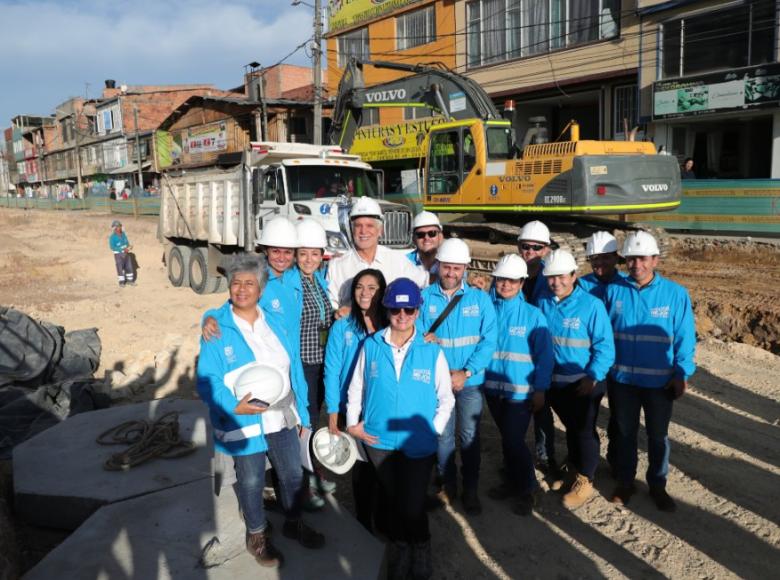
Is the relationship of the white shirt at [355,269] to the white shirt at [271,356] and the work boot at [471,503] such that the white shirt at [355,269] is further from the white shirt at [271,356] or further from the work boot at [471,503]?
the work boot at [471,503]

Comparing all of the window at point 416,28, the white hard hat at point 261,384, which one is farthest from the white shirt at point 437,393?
the window at point 416,28

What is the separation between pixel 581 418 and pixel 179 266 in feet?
39.8

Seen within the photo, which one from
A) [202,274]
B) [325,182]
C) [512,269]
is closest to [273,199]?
[325,182]

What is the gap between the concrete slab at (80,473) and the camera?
404 centimetres

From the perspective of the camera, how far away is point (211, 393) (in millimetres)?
3072

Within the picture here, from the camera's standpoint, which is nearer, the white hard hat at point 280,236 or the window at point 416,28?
the white hard hat at point 280,236

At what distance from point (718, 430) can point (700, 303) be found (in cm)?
508

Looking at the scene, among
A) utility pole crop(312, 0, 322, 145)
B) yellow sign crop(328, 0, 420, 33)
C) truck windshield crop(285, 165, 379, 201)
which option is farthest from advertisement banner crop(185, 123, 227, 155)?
truck windshield crop(285, 165, 379, 201)

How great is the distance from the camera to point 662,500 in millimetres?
4344

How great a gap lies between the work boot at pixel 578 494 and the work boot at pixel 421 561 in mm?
1359

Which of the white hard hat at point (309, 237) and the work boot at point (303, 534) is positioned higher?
the white hard hat at point (309, 237)

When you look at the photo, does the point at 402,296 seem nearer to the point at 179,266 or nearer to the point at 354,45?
the point at 179,266

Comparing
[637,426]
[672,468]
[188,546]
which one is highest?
[637,426]

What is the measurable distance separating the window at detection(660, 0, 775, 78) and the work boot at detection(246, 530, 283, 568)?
59.9ft
